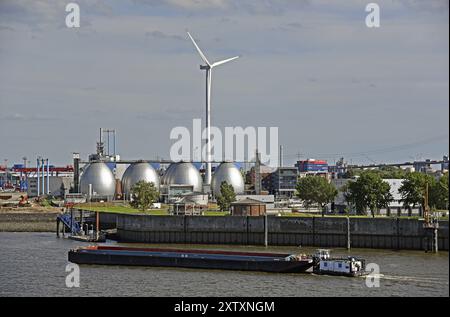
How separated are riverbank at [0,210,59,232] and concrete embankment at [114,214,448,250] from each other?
1879 centimetres

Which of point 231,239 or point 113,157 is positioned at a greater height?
point 113,157

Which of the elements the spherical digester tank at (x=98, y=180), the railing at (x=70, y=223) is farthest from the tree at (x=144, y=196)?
the spherical digester tank at (x=98, y=180)

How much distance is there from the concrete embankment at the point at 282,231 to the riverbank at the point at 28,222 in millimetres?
18788

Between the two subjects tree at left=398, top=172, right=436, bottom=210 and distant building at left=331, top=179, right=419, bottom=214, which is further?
distant building at left=331, top=179, right=419, bottom=214

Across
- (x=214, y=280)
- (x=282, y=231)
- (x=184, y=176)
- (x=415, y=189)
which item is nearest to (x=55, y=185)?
(x=184, y=176)

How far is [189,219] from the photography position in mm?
75938

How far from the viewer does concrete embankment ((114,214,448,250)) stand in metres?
66.2

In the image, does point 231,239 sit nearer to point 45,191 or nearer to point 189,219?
point 189,219

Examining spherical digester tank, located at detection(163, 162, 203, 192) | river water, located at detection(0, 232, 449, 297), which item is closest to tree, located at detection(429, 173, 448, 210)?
river water, located at detection(0, 232, 449, 297)

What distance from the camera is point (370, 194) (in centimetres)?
8894

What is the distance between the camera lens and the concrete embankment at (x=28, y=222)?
97.2m

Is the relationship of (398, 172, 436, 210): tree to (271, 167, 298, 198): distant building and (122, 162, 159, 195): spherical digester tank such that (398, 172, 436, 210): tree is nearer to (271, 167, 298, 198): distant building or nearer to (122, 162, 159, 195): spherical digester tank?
(122, 162, 159, 195): spherical digester tank
